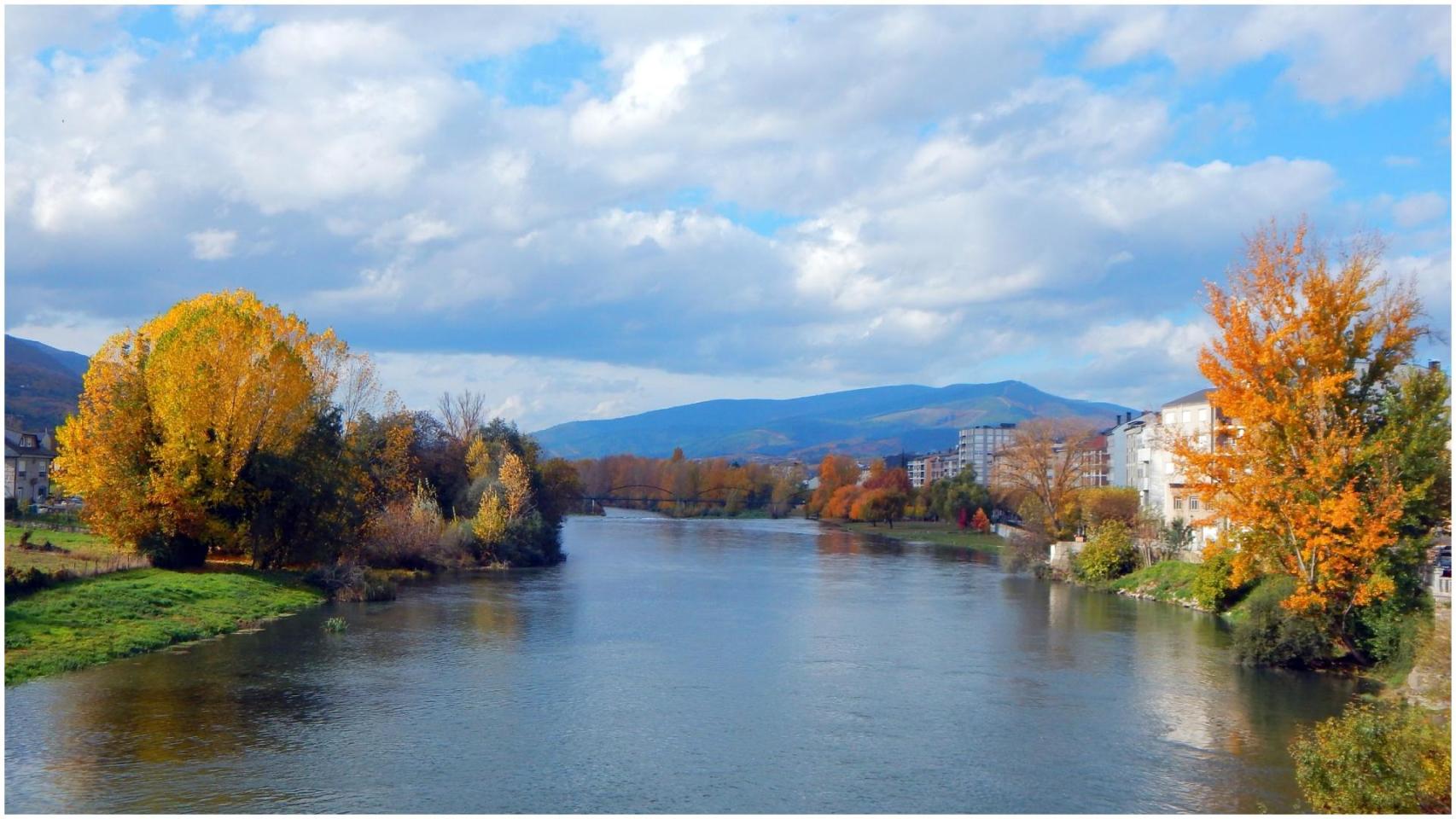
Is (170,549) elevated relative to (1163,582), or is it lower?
elevated

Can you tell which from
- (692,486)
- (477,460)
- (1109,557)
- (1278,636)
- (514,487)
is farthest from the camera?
(692,486)

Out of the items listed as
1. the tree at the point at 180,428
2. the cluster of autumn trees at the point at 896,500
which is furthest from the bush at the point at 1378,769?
the cluster of autumn trees at the point at 896,500

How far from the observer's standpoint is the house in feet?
196

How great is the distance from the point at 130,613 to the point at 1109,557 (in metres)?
31.3

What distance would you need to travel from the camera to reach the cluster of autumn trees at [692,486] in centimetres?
11369

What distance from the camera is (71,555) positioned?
29.1 metres

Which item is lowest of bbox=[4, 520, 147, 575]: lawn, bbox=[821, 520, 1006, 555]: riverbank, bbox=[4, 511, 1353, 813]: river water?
bbox=[4, 511, 1353, 813]: river water

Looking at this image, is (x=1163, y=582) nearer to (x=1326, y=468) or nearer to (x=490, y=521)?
(x=1326, y=468)

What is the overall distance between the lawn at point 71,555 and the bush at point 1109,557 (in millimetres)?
30826

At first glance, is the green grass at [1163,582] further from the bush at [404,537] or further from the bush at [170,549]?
the bush at [170,549]

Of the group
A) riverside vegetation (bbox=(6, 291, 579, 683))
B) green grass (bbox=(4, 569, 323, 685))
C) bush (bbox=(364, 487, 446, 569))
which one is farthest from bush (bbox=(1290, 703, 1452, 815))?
bush (bbox=(364, 487, 446, 569))

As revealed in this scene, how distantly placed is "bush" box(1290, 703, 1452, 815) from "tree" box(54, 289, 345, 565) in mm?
28027

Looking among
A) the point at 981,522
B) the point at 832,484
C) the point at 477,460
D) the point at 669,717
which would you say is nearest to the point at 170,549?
the point at 669,717

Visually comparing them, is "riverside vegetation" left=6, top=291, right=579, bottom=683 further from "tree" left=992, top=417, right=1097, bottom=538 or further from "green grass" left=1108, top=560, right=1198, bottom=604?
"tree" left=992, top=417, right=1097, bottom=538
